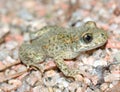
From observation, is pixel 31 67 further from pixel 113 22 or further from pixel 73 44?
pixel 113 22

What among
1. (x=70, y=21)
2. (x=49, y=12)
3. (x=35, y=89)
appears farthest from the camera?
(x=49, y=12)

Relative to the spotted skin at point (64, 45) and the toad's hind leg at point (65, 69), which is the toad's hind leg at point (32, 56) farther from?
the toad's hind leg at point (65, 69)

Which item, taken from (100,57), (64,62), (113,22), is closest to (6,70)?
(64,62)

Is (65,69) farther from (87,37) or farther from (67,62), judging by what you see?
(87,37)

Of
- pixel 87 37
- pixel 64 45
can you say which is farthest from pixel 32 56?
pixel 87 37

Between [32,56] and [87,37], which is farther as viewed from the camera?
[32,56]
